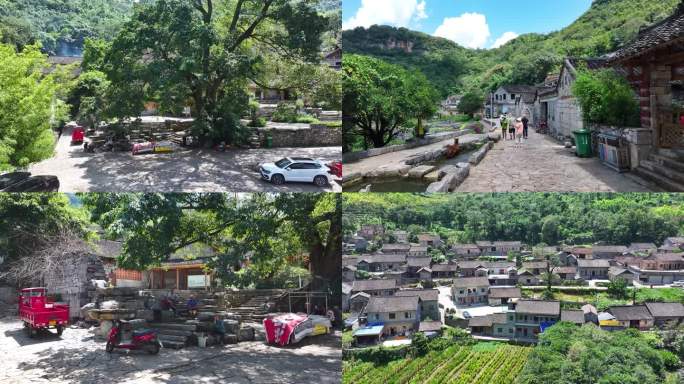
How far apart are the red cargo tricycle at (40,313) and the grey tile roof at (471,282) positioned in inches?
143

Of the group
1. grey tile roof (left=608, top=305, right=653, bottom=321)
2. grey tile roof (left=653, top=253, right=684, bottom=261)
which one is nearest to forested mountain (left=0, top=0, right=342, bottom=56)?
grey tile roof (left=653, top=253, right=684, bottom=261)

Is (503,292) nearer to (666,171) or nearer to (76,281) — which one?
(666,171)

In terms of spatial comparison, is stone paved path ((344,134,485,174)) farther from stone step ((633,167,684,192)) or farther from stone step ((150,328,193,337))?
stone step ((150,328,193,337))

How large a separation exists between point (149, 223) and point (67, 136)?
Answer: 2.82 m

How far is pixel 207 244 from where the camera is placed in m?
5.07

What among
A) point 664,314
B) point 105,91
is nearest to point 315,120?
point 105,91

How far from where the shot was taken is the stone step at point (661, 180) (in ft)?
12.8

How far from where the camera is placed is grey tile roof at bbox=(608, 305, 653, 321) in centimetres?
441

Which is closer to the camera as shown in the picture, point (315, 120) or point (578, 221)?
point (578, 221)

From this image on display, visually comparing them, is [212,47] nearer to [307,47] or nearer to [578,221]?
[307,47]

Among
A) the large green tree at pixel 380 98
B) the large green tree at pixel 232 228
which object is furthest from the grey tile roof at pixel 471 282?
the large green tree at pixel 380 98

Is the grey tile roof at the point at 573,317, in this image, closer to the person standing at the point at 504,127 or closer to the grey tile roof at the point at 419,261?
the grey tile roof at the point at 419,261

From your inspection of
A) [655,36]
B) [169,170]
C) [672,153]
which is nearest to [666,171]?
[672,153]

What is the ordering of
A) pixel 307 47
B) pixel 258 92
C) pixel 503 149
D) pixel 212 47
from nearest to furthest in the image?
pixel 503 149 < pixel 212 47 < pixel 307 47 < pixel 258 92
